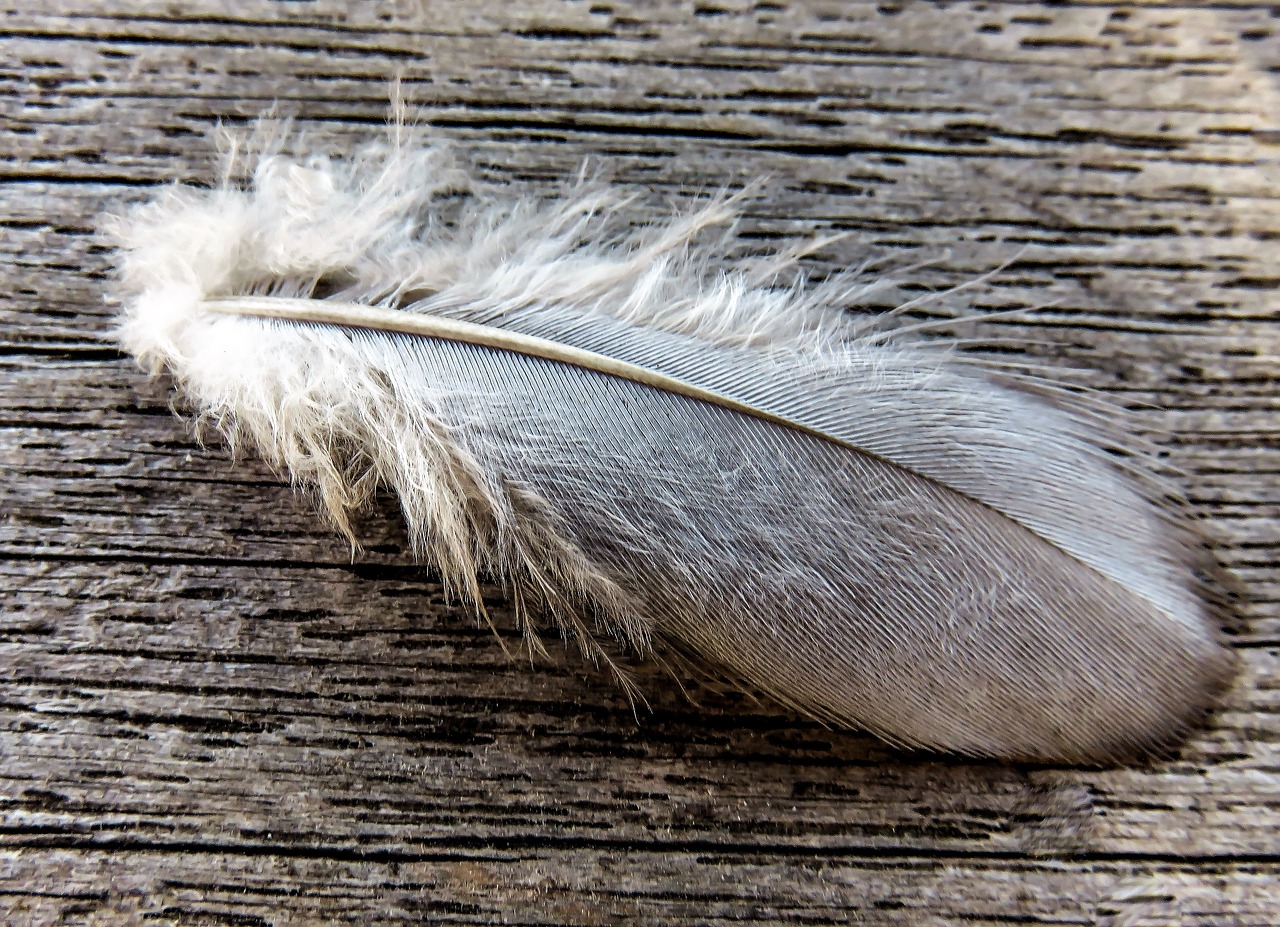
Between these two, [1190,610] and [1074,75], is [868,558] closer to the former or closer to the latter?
[1190,610]

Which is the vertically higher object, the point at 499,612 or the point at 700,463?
the point at 700,463

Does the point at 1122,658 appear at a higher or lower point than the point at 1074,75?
lower

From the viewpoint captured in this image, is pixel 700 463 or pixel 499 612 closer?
pixel 700 463

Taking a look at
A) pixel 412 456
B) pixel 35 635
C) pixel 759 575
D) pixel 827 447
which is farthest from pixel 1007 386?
pixel 35 635
